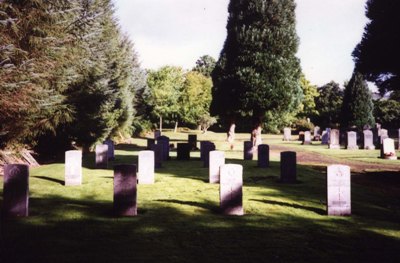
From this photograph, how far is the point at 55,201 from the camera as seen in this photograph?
8.90 meters

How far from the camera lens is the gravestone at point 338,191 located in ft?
25.3

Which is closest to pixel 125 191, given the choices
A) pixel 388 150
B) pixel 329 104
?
pixel 388 150

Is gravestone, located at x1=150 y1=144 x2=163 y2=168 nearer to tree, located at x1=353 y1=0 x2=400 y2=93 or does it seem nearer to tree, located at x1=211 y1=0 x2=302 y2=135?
tree, located at x1=353 y1=0 x2=400 y2=93

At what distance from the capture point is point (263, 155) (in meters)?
15.5

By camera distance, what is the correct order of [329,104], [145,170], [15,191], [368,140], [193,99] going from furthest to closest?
[329,104] → [193,99] → [368,140] → [145,170] → [15,191]

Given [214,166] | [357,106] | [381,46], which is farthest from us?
[357,106]

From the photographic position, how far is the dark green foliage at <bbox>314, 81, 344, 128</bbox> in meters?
53.5

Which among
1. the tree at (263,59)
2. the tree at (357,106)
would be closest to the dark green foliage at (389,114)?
the tree at (357,106)

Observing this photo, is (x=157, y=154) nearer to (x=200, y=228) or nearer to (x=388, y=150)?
(x=200, y=228)

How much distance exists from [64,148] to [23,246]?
16.2 metres

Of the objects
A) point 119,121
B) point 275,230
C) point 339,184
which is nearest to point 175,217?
point 275,230

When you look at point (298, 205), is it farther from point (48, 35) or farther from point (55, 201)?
point (48, 35)

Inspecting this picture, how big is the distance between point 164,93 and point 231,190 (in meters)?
37.8

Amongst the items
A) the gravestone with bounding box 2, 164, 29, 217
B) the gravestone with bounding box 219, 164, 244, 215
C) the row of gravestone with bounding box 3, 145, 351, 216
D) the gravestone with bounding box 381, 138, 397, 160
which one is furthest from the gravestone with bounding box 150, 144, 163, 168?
the gravestone with bounding box 381, 138, 397, 160
